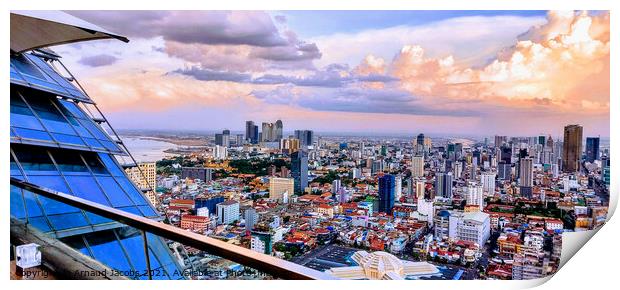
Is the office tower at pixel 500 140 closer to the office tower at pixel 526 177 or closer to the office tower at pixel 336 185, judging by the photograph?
the office tower at pixel 526 177

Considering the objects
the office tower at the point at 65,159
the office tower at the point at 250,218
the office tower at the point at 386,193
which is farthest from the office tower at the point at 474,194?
the office tower at the point at 65,159

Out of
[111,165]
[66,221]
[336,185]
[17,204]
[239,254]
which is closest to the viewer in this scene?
[239,254]

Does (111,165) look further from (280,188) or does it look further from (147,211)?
(280,188)

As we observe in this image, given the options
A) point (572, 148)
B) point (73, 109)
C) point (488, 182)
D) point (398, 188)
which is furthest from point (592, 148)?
point (73, 109)

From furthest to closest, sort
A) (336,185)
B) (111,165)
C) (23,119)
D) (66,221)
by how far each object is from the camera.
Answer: (336,185)
(111,165)
(23,119)
(66,221)

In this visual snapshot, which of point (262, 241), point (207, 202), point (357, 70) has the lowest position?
point (262, 241)

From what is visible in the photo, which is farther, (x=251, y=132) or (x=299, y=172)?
(x=299, y=172)
